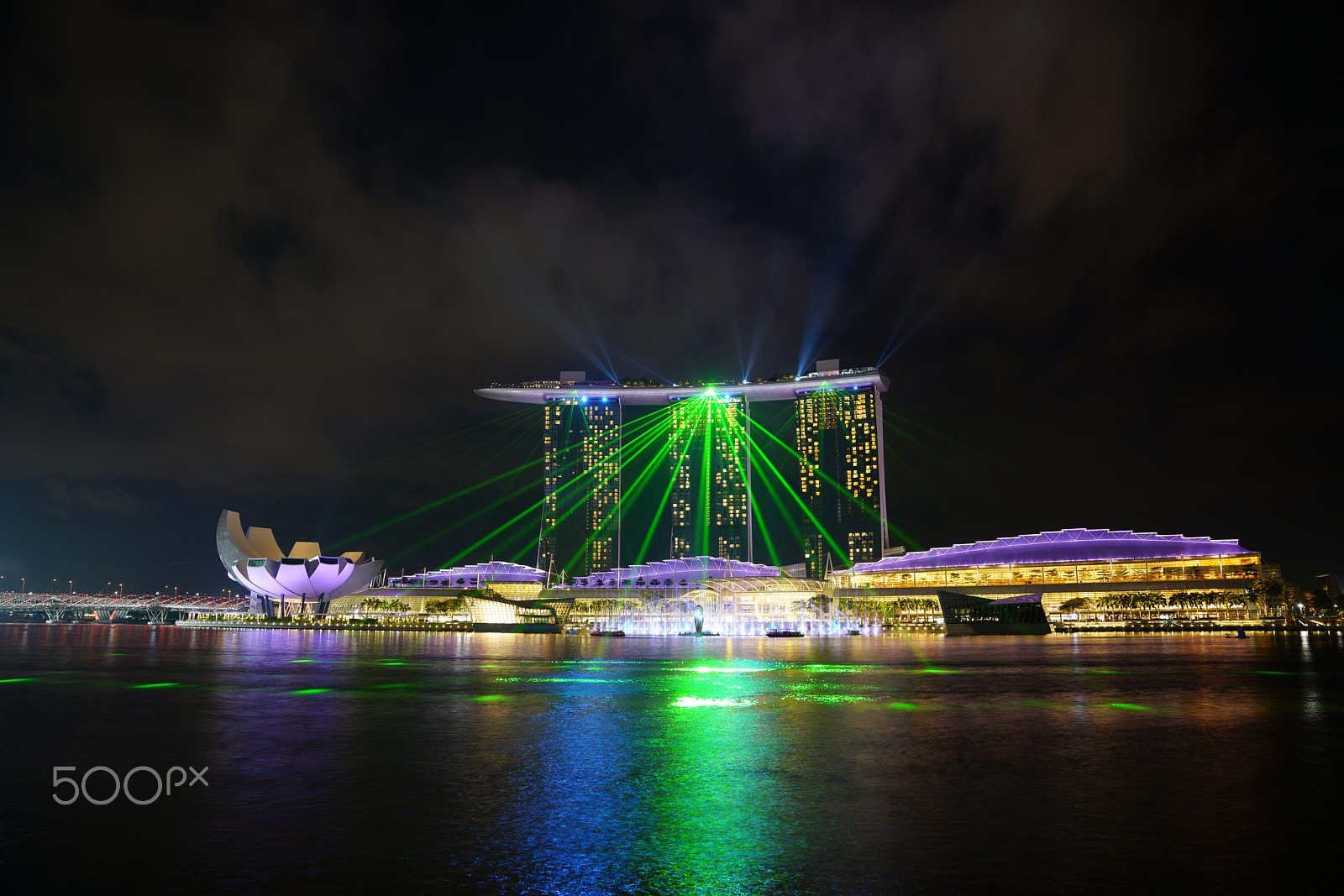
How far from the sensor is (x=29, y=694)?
842 inches

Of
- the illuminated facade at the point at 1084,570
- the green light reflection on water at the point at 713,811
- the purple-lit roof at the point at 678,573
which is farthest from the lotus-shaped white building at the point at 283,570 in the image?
the green light reflection on water at the point at 713,811

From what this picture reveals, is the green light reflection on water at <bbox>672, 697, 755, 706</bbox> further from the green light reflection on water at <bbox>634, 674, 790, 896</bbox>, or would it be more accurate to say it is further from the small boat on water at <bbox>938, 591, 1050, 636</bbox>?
the small boat on water at <bbox>938, 591, 1050, 636</bbox>

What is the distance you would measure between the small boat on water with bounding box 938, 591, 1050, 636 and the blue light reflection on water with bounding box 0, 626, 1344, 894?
83.6 m

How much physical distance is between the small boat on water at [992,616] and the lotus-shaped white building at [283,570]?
10054 cm

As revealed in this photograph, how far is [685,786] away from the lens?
10461 mm

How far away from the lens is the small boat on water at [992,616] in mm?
102375

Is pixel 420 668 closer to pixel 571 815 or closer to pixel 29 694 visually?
pixel 29 694

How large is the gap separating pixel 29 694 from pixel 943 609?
352ft

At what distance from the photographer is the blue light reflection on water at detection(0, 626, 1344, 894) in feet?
23.4

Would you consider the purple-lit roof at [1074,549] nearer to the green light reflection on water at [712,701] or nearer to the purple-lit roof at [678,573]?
the purple-lit roof at [678,573]
